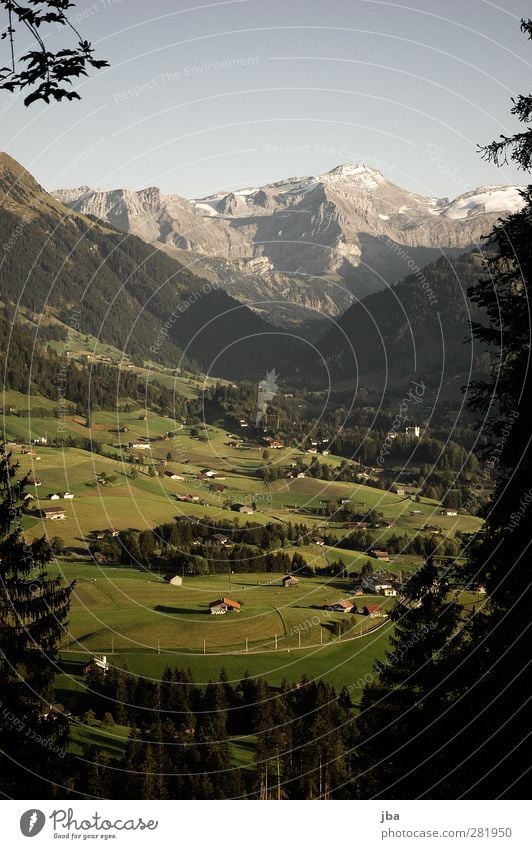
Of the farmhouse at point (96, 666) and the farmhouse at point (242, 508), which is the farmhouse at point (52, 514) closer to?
the farmhouse at point (242, 508)

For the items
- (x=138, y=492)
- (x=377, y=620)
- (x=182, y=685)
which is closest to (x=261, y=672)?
(x=182, y=685)

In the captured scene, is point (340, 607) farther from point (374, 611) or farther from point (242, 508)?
point (242, 508)

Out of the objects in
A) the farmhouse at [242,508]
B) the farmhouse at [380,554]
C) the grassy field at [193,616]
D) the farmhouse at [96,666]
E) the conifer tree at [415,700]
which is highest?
the farmhouse at [242,508]

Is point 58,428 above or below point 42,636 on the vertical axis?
above

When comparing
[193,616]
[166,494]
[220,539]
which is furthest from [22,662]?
[166,494]

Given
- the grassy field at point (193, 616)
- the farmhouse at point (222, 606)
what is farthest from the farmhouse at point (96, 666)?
the farmhouse at point (222, 606)

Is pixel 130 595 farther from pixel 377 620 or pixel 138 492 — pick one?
pixel 138 492

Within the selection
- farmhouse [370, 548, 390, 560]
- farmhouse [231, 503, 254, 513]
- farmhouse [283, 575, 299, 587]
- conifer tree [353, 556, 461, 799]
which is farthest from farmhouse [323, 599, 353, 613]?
conifer tree [353, 556, 461, 799]

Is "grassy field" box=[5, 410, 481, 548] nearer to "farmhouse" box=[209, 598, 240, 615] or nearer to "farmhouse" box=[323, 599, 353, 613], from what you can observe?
"farmhouse" box=[323, 599, 353, 613]

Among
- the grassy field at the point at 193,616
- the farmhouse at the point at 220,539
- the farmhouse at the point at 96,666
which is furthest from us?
the farmhouse at the point at 220,539
